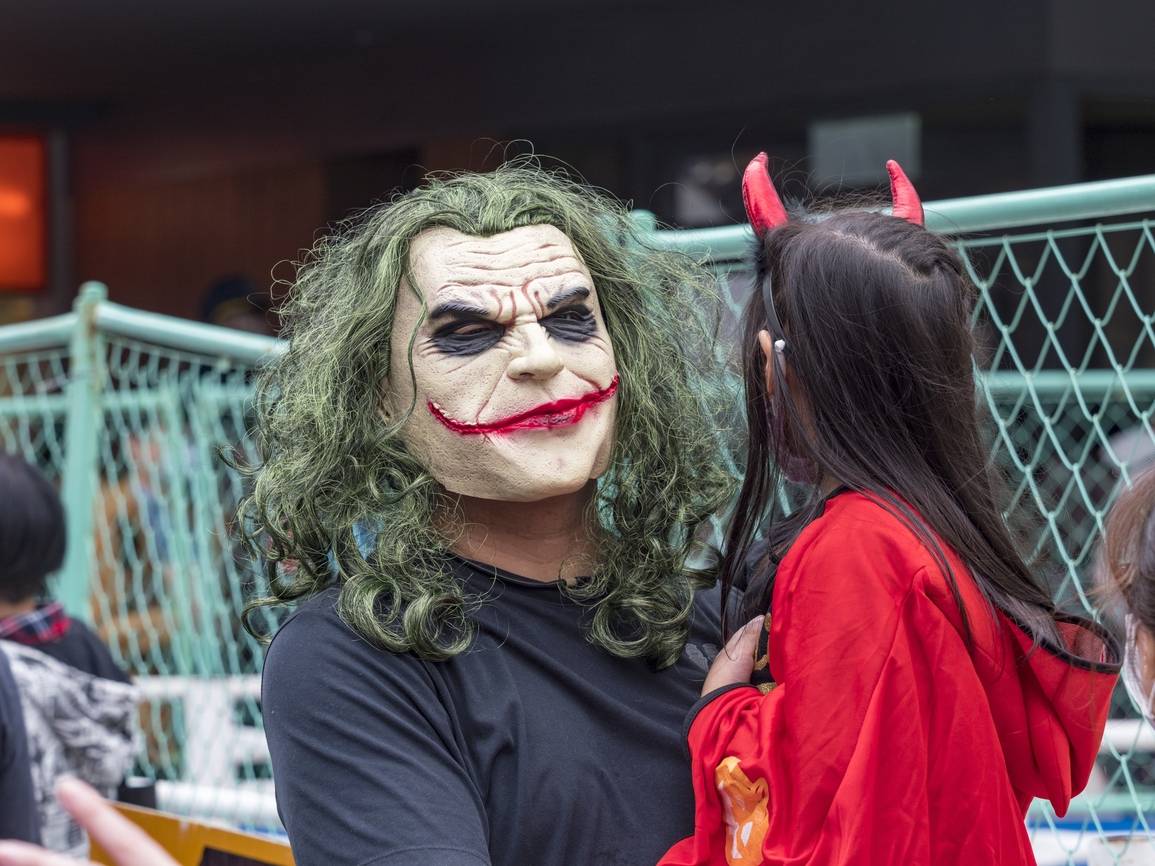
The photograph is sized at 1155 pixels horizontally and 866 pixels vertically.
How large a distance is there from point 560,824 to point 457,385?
1.65 ft

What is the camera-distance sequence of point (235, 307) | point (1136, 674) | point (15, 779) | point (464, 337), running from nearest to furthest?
point (1136, 674)
point (464, 337)
point (15, 779)
point (235, 307)

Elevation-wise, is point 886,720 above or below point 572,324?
below

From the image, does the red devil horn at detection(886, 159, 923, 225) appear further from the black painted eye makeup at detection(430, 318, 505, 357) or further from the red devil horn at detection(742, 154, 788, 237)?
the black painted eye makeup at detection(430, 318, 505, 357)

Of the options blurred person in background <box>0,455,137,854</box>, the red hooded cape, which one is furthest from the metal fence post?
the red hooded cape

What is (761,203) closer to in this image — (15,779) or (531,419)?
(531,419)

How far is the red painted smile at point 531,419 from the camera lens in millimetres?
Result: 1703

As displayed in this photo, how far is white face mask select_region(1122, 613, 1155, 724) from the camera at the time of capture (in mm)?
1539

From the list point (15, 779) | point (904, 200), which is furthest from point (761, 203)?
point (15, 779)

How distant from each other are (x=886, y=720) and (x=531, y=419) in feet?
1.77

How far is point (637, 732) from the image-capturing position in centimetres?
167

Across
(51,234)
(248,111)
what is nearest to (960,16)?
(248,111)

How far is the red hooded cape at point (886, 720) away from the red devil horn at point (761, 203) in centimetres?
36

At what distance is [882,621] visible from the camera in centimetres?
142

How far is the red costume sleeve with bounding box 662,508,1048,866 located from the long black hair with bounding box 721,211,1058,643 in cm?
9
